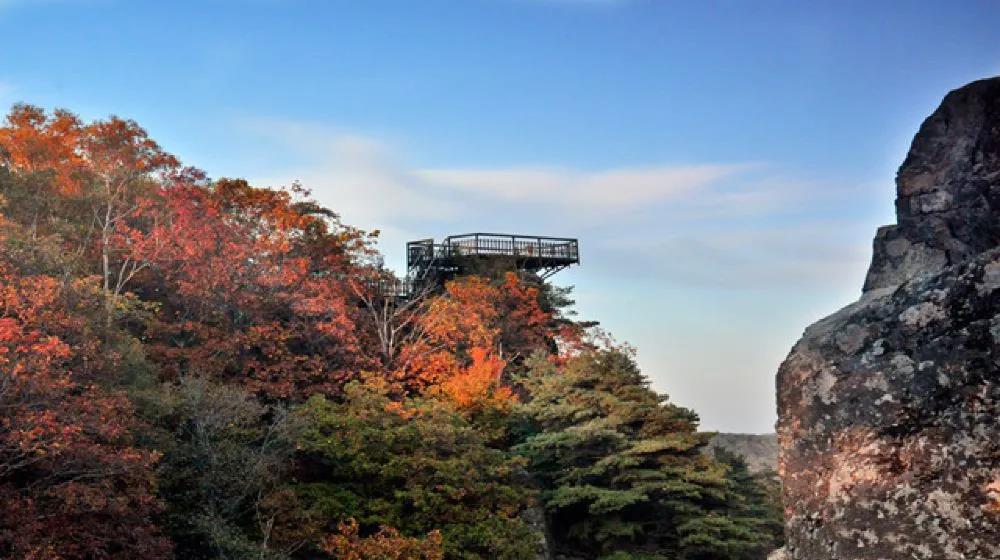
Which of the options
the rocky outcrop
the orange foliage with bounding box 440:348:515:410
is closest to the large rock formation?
the rocky outcrop

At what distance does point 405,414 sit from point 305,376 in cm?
436

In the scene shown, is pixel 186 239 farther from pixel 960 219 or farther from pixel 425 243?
pixel 960 219

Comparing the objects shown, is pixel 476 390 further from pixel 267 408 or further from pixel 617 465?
pixel 267 408

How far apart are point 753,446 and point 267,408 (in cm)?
2576

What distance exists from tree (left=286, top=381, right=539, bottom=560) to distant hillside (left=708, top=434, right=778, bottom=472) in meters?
20.0

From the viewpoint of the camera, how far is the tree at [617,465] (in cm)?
2131

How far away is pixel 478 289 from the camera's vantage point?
3192 centimetres

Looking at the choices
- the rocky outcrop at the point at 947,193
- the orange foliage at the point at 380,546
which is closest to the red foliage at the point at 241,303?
the orange foliage at the point at 380,546

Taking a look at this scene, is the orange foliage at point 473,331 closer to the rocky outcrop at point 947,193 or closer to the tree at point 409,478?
the tree at point 409,478

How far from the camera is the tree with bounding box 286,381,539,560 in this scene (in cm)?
1838

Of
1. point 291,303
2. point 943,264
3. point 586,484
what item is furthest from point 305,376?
point 943,264

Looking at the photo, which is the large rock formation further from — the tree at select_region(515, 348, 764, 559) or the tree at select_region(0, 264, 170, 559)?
the tree at select_region(515, 348, 764, 559)

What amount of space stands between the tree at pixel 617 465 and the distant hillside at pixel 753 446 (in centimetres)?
1466

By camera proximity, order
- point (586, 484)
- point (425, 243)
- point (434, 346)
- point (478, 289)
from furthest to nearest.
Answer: point (425, 243)
point (478, 289)
point (434, 346)
point (586, 484)
